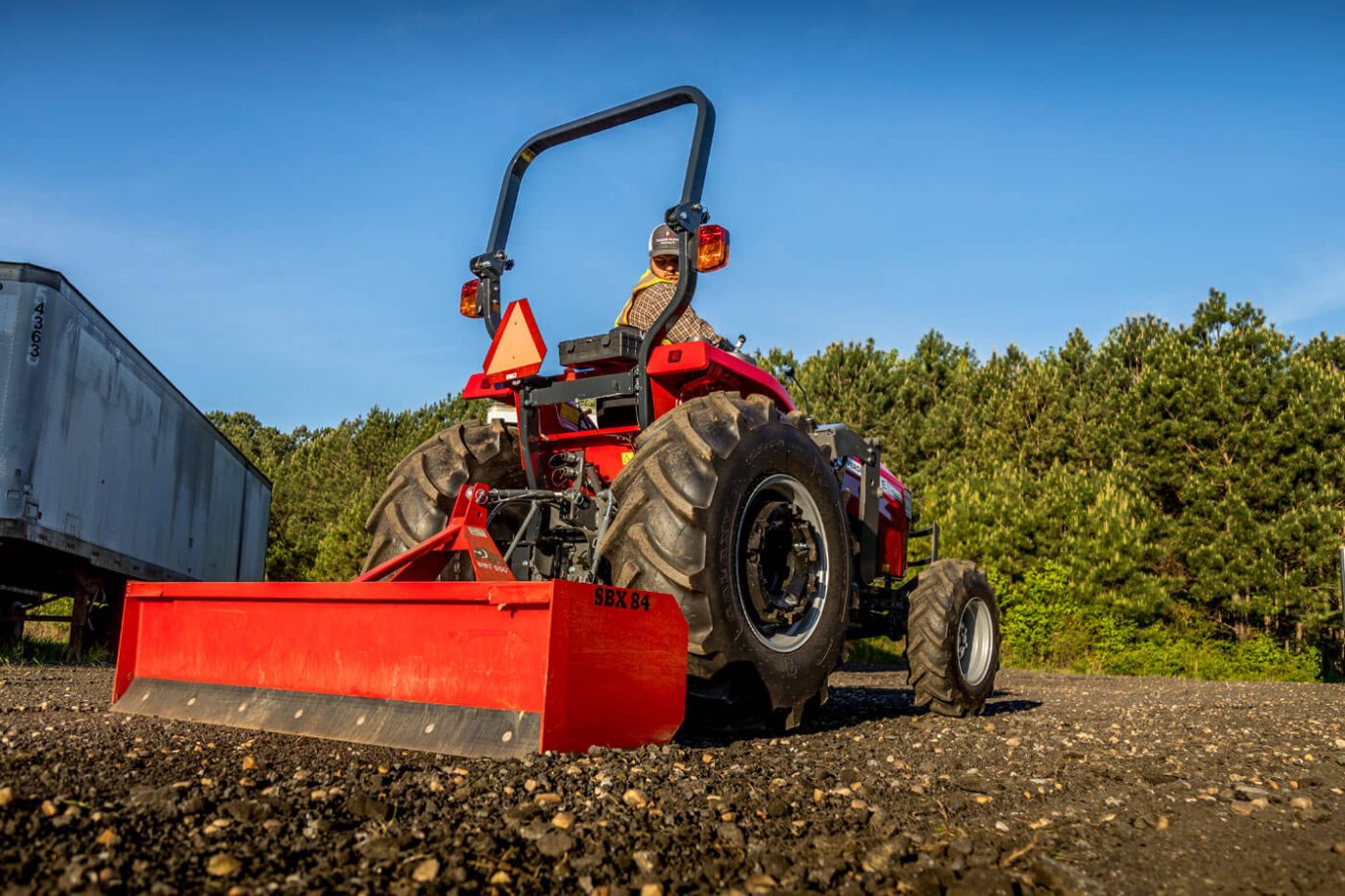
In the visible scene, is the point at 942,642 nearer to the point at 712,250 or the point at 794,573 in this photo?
the point at 794,573

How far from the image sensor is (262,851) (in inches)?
79.1

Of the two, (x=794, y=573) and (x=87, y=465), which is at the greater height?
(x=87, y=465)

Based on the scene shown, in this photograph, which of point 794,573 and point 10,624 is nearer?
point 794,573

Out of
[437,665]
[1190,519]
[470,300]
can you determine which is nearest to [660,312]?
[470,300]

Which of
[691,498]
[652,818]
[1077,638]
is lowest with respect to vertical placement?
[1077,638]

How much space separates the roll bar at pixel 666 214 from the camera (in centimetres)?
446

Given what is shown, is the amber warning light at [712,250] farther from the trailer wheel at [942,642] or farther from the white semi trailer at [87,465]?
the white semi trailer at [87,465]

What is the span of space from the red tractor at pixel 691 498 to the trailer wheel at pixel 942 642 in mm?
12

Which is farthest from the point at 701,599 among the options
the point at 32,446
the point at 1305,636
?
the point at 1305,636

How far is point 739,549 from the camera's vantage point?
13.2 feet

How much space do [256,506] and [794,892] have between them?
622 inches

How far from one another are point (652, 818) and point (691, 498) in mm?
1484

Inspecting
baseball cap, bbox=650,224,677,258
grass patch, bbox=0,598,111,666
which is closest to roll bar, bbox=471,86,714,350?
baseball cap, bbox=650,224,677,258

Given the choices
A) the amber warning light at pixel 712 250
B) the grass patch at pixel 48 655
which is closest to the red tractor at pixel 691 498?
the amber warning light at pixel 712 250
